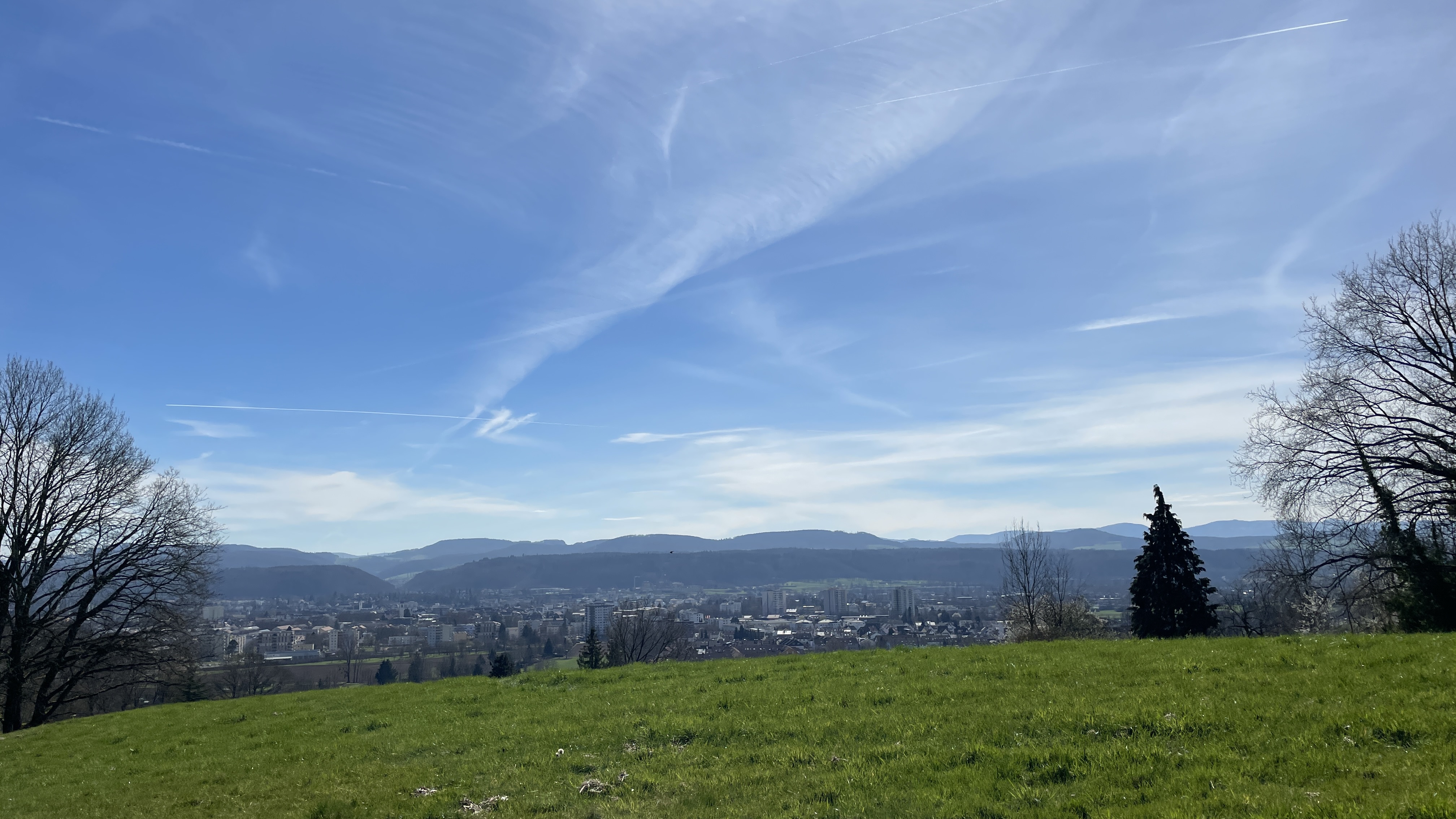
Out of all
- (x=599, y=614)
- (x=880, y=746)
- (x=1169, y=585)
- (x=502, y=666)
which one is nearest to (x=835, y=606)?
(x=599, y=614)

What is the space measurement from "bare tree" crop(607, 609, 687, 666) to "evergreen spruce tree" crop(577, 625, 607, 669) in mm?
5991

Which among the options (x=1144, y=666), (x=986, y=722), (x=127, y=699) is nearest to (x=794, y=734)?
(x=986, y=722)

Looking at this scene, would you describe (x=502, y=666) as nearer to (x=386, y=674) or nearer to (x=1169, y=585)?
(x=1169, y=585)

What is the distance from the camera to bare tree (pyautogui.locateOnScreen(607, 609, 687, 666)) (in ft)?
220

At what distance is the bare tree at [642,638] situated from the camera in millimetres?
67000

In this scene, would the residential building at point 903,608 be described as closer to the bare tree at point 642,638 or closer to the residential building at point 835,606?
the residential building at point 835,606

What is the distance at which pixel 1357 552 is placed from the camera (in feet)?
102

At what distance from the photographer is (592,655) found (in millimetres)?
52625

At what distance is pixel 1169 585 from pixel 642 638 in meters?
44.2

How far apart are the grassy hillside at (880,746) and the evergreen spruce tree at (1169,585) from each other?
35541 mm

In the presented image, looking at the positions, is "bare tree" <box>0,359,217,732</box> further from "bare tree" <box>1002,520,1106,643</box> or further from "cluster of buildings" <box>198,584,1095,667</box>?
"bare tree" <box>1002,520,1106,643</box>

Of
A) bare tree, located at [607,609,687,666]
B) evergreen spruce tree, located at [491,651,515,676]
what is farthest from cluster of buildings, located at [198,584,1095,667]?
evergreen spruce tree, located at [491,651,515,676]

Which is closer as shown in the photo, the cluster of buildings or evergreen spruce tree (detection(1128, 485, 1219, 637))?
evergreen spruce tree (detection(1128, 485, 1219, 637))

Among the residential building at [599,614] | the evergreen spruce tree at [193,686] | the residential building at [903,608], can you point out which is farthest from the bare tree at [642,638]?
the residential building at [903,608]
